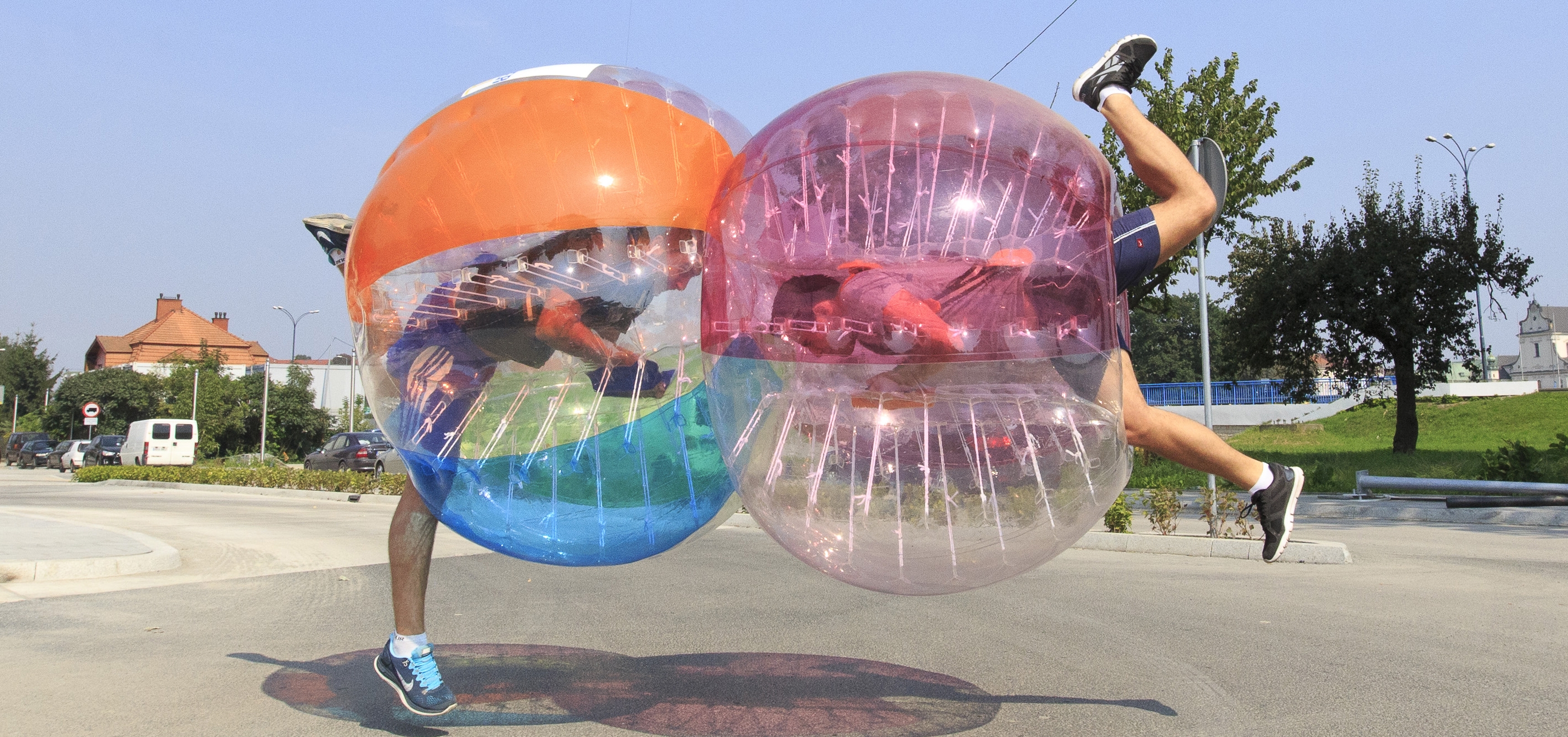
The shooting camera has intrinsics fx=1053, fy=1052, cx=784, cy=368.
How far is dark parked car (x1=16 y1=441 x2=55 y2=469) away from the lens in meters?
44.2

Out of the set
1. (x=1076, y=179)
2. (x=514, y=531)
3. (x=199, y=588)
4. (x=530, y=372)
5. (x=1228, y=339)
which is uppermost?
(x=1228, y=339)

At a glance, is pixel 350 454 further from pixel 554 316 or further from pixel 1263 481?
pixel 1263 481

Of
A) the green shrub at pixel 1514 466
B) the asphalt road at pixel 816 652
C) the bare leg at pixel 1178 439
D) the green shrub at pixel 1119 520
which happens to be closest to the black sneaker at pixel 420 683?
the asphalt road at pixel 816 652

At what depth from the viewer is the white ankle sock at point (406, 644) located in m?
3.97

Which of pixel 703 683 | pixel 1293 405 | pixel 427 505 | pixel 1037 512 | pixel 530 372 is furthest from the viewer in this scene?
pixel 1293 405

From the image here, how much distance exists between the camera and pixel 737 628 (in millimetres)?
5953

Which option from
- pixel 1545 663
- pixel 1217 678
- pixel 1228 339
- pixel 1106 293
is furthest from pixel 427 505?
pixel 1228 339

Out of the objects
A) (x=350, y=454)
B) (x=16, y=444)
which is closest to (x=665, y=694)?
(x=350, y=454)

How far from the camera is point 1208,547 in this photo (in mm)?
9742

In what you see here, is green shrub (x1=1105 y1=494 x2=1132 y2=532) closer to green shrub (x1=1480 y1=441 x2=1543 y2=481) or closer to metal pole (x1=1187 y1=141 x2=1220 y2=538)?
metal pole (x1=1187 y1=141 x2=1220 y2=538)

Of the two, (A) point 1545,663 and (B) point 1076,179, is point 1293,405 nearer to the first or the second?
(A) point 1545,663

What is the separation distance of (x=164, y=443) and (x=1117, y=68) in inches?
1517

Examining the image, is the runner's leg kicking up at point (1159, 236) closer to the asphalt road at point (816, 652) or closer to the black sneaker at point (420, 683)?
the asphalt road at point (816, 652)

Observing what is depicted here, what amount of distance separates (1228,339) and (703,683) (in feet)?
88.0
